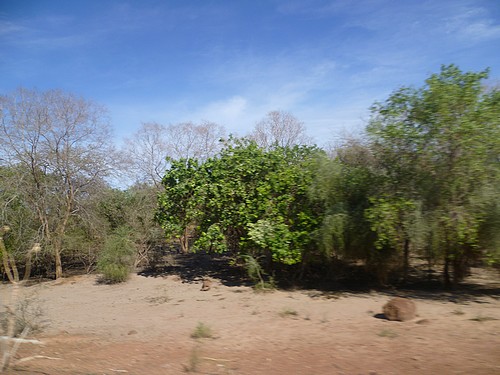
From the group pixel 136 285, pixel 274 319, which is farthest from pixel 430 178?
pixel 136 285

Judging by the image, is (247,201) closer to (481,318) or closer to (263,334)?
(263,334)

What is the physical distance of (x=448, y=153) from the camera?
33.0 ft

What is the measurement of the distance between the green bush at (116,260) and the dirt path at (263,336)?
2.08 meters

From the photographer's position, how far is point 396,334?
24.2 feet

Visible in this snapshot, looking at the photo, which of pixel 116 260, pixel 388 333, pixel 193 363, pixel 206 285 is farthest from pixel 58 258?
pixel 388 333

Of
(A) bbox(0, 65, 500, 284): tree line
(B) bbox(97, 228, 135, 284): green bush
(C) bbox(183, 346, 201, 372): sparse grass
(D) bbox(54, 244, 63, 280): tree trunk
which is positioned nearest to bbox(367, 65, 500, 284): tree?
(A) bbox(0, 65, 500, 284): tree line

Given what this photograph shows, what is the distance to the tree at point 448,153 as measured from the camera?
962 centimetres

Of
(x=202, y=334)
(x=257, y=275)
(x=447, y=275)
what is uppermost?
(x=447, y=275)

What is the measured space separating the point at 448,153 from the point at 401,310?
165 inches

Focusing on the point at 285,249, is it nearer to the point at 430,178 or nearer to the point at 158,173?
the point at 430,178

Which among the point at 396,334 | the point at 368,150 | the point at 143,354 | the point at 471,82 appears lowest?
the point at 143,354

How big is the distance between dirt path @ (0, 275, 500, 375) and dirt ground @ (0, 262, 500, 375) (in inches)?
0.8

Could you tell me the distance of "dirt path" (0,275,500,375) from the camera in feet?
19.9

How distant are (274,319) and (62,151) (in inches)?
450
